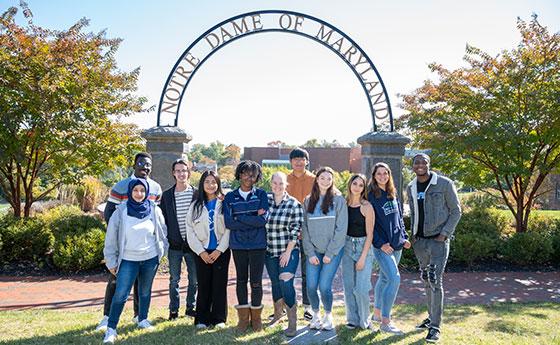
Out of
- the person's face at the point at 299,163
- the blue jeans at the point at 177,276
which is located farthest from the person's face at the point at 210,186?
the person's face at the point at 299,163

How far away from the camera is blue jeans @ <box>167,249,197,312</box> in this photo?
4.25m

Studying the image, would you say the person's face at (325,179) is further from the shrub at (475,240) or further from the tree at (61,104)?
the tree at (61,104)

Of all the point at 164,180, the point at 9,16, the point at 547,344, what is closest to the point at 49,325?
the point at 164,180

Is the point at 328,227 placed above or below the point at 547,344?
above

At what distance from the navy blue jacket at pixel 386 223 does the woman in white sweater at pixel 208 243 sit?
1.41 meters

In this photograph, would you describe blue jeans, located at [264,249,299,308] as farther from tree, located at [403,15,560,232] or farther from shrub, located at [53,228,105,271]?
tree, located at [403,15,560,232]

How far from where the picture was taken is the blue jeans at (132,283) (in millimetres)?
3711

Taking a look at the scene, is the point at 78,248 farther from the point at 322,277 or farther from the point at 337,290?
the point at 322,277

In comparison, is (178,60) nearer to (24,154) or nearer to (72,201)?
(24,154)

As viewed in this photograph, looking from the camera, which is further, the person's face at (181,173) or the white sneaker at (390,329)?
the person's face at (181,173)

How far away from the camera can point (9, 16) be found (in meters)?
7.62

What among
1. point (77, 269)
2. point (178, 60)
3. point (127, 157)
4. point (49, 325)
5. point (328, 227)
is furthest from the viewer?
point (127, 157)

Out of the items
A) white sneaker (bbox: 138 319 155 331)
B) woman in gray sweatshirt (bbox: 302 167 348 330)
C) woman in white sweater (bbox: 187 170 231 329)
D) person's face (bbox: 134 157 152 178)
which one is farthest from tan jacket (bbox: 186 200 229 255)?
white sneaker (bbox: 138 319 155 331)

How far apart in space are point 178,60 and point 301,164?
12.1 ft
